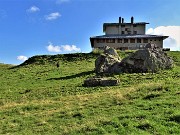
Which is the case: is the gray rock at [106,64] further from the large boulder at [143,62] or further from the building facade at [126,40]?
the building facade at [126,40]

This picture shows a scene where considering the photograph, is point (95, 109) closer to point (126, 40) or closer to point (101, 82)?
point (101, 82)

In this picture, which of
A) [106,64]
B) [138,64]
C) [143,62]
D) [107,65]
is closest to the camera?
[143,62]

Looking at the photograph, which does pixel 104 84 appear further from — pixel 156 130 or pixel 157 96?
pixel 156 130

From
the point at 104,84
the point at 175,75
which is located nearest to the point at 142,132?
the point at 104,84

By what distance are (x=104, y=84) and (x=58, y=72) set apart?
2137cm

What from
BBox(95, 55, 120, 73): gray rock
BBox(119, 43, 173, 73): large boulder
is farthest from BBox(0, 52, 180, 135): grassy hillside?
BBox(95, 55, 120, 73): gray rock

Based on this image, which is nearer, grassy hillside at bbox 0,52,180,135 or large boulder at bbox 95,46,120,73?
grassy hillside at bbox 0,52,180,135

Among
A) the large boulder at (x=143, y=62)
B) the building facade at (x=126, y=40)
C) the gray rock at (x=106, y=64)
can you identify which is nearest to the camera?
the large boulder at (x=143, y=62)

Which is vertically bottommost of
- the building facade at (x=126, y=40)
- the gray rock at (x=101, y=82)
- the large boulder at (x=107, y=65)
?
the gray rock at (x=101, y=82)

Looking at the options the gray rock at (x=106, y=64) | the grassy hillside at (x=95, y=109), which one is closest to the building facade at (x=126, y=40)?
the gray rock at (x=106, y=64)

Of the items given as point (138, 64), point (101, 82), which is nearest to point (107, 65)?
point (138, 64)

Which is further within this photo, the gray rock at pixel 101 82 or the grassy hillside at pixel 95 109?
the gray rock at pixel 101 82

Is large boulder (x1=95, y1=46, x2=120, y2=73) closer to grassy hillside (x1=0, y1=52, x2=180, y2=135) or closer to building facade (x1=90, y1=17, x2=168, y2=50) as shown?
grassy hillside (x1=0, y1=52, x2=180, y2=135)

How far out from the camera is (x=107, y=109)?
27.1m
